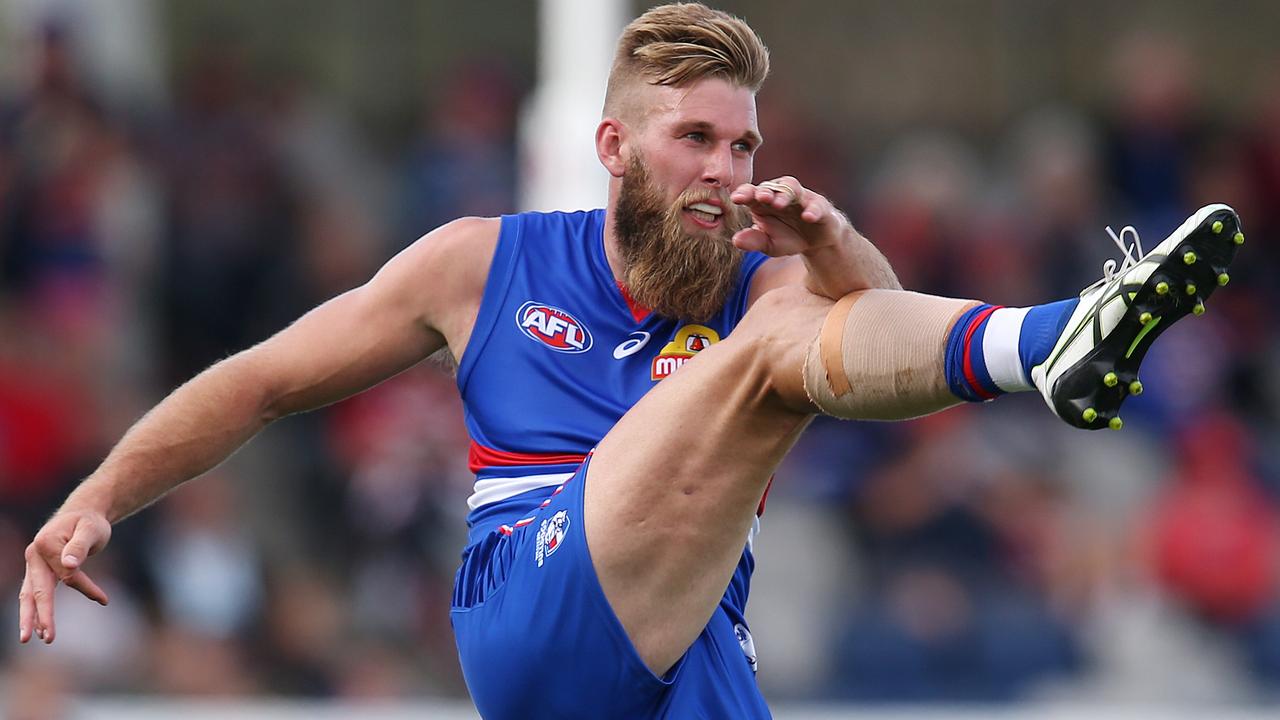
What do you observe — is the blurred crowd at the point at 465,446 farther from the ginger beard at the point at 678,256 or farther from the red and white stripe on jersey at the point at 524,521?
the ginger beard at the point at 678,256

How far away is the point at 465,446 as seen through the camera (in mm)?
8719

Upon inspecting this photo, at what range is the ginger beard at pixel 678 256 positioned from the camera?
434 cm

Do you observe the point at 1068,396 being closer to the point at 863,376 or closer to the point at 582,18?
the point at 863,376

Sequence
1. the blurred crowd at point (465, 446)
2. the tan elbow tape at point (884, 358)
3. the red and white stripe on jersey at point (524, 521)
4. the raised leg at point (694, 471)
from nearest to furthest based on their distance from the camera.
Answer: the tan elbow tape at point (884, 358) → the raised leg at point (694, 471) → the red and white stripe on jersey at point (524, 521) → the blurred crowd at point (465, 446)

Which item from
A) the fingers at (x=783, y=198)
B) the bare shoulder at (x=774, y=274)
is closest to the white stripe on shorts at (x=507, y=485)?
the bare shoulder at (x=774, y=274)

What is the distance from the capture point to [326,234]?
9.71 m

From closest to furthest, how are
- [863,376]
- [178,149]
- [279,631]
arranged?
[863,376], [279,631], [178,149]

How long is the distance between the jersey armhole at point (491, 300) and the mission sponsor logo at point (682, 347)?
1.35ft

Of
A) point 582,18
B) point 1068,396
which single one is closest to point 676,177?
point 1068,396

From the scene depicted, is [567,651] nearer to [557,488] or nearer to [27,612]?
[557,488]

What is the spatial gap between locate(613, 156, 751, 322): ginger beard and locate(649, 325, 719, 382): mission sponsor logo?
A: 0.11ft

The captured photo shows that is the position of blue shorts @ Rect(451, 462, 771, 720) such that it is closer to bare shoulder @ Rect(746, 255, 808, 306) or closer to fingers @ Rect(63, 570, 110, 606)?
bare shoulder @ Rect(746, 255, 808, 306)

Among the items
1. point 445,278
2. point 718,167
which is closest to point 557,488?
point 445,278

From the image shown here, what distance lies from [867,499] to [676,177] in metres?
4.84
